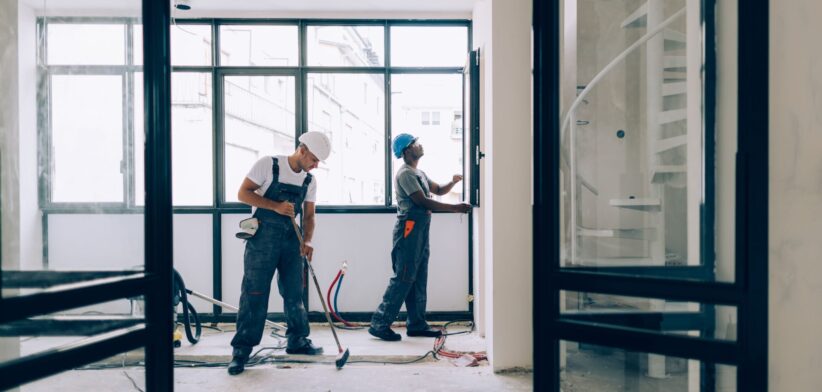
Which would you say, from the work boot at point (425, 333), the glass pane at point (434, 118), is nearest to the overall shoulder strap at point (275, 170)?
the glass pane at point (434, 118)

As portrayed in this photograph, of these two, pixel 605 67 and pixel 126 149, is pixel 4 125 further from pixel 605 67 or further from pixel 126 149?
pixel 605 67

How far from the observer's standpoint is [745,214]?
1.48 meters

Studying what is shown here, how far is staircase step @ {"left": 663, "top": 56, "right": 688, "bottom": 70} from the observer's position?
217 cm

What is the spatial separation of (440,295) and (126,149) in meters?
3.42

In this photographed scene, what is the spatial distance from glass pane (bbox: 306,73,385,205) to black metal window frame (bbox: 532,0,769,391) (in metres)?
3.42

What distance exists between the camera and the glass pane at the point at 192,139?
194 inches

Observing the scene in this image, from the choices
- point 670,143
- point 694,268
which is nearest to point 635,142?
point 670,143

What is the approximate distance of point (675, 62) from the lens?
2398 mm

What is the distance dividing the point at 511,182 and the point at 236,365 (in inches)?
83.7

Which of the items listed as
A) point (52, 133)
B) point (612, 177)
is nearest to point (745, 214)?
point (612, 177)

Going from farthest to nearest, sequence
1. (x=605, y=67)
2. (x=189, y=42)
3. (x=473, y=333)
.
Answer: (x=189, y=42)
(x=473, y=333)
(x=605, y=67)

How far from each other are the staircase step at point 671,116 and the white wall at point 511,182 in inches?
37.0

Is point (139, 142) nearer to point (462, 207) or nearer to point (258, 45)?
point (462, 207)

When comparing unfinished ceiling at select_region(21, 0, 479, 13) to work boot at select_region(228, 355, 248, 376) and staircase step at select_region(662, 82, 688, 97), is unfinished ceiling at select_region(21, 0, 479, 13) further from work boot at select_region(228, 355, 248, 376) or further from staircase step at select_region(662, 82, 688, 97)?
work boot at select_region(228, 355, 248, 376)
